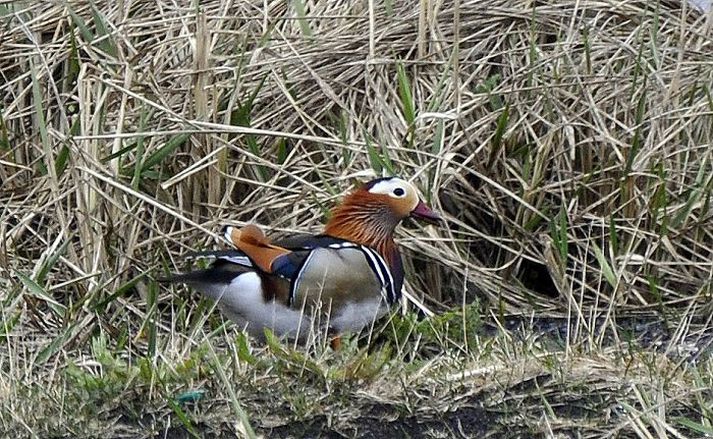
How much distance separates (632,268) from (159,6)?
213 cm

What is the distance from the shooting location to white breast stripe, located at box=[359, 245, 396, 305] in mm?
4553

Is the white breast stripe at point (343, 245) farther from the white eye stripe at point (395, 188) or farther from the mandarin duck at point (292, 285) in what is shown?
the white eye stripe at point (395, 188)

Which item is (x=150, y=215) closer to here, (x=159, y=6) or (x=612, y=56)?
(x=159, y=6)

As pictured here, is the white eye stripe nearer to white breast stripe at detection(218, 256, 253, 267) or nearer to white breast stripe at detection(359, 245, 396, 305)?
white breast stripe at detection(359, 245, 396, 305)

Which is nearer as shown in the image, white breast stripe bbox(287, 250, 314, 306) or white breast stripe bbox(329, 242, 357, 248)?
white breast stripe bbox(287, 250, 314, 306)

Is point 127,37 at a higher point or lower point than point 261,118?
higher

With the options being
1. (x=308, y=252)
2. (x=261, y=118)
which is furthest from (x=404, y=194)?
(x=261, y=118)

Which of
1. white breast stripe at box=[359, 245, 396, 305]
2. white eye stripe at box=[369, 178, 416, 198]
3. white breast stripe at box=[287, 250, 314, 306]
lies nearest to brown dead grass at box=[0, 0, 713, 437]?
white eye stripe at box=[369, 178, 416, 198]

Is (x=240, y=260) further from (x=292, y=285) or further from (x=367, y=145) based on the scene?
(x=367, y=145)

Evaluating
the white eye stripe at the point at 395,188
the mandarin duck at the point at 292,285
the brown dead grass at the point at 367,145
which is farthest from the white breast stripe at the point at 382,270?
the brown dead grass at the point at 367,145

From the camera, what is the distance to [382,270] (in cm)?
462

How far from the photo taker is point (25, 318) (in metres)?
4.72

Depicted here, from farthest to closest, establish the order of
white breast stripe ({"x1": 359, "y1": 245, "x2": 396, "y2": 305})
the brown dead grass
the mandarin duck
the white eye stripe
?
the brown dead grass, the white eye stripe, white breast stripe ({"x1": 359, "y1": 245, "x2": 396, "y2": 305}), the mandarin duck

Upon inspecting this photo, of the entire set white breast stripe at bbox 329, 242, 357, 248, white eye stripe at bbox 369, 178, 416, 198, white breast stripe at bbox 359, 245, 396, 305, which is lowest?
white breast stripe at bbox 359, 245, 396, 305
